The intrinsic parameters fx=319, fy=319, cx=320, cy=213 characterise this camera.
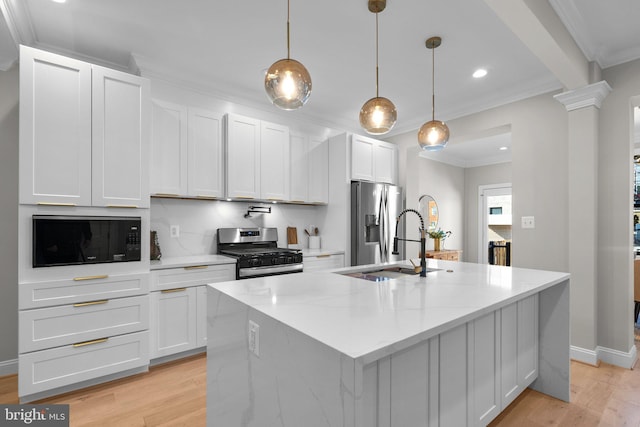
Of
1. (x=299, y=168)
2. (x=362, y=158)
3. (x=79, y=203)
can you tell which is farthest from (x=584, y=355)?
(x=79, y=203)

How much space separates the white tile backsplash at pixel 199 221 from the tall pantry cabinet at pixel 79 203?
0.61m

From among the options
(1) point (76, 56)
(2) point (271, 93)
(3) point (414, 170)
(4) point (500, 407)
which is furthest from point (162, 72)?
(4) point (500, 407)

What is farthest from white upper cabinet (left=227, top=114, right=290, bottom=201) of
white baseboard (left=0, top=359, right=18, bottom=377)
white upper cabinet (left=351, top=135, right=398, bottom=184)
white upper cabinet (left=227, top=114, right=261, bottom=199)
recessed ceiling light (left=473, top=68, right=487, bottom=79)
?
white baseboard (left=0, top=359, right=18, bottom=377)

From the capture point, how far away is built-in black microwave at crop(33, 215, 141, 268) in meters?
2.20

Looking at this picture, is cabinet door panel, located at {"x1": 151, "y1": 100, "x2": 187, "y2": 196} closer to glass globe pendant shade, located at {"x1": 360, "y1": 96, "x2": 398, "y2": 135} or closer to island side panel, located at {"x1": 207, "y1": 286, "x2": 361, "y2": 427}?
island side panel, located at {"x1": 207, "y1": 286, "x2": 361, "y2": 427}

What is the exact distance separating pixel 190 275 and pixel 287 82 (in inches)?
78.2

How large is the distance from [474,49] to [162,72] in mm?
2806

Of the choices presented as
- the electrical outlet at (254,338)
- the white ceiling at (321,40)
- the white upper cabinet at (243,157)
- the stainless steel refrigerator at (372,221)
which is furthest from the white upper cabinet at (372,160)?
the electrical outlet at (254,338)

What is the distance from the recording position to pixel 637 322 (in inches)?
157

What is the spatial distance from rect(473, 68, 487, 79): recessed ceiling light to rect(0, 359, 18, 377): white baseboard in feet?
15.6

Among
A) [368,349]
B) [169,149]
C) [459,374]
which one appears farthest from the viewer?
[169,149]

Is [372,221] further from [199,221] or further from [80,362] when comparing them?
[80,362]

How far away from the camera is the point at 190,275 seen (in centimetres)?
284

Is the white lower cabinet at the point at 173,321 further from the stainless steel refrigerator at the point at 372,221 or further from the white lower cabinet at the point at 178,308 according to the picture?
the stainless steel refrigerator at the point at 372,221
